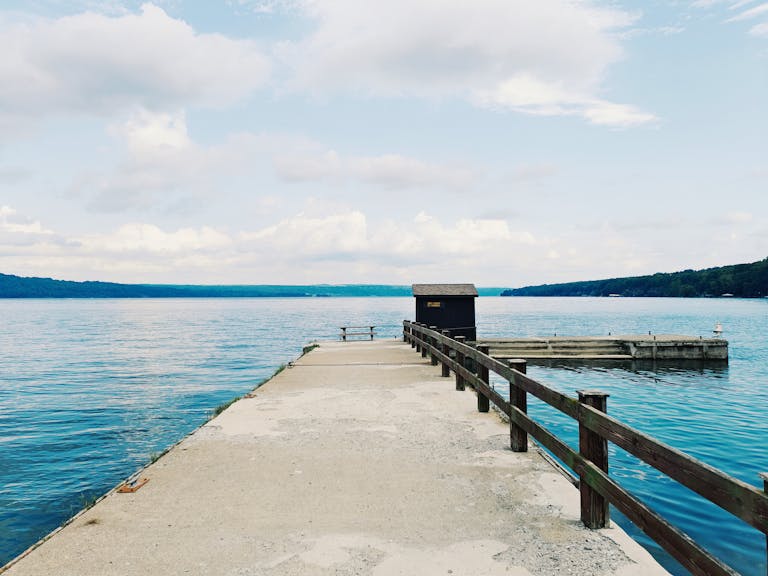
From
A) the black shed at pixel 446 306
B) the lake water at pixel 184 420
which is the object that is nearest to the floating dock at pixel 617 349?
the lake water at pixel 184 420

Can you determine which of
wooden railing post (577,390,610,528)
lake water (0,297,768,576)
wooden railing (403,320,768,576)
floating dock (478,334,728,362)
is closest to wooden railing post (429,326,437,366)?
lake water (0,297,768,576)

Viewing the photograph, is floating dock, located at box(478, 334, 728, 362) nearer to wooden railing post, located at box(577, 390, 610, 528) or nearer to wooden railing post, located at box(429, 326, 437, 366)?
wooden railing post, located at box(429, 326, 437, 366)

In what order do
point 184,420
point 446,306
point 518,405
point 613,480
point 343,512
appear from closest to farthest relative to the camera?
point 613,480, point 343,512, point 518,405, point 184,420, point 446,306

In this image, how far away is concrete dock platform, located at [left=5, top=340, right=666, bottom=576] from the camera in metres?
4.27

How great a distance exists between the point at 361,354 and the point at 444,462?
46.7 feet

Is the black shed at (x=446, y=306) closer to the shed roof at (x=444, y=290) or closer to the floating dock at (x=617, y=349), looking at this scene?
the shed roof at (x=444, y=290)

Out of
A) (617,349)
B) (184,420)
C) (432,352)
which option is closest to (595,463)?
(432,352)

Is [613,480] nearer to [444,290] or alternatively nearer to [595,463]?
[595,463]

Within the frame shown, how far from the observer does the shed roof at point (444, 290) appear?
94.1 ft

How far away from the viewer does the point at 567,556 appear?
4.34 m

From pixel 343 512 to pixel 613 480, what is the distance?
8.63ft

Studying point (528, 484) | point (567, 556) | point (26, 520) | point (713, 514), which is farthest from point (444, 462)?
point (26, 520)

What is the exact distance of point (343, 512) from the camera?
528 cm

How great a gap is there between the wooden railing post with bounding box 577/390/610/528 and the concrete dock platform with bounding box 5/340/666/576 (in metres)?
0.13
